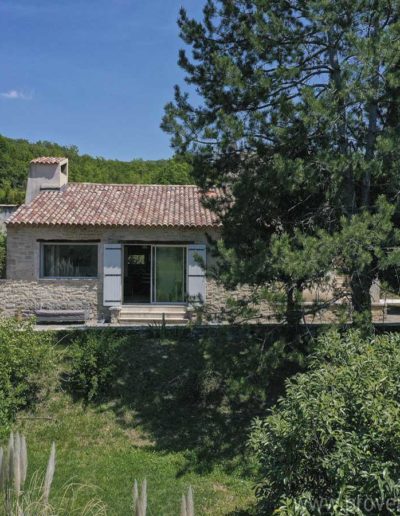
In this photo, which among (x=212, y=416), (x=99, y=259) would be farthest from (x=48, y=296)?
(x=212, y=416)

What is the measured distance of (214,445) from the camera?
808cm

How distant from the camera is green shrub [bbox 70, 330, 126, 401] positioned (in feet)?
30.6

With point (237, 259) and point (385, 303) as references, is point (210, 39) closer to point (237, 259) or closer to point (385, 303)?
point (237, 259)

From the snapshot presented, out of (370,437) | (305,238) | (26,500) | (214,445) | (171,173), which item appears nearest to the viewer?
(26,500)

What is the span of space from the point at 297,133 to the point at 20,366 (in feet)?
20.4

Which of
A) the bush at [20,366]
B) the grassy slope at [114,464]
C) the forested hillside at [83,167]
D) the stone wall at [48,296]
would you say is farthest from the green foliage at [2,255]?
the forested hillside at [83,167]

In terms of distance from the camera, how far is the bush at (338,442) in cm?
351

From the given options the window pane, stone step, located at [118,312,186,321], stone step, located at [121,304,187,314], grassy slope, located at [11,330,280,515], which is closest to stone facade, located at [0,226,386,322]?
stone step, located at [118,312,186,321]

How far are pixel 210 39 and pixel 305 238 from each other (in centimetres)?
385

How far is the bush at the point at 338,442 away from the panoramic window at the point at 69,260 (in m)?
11.1

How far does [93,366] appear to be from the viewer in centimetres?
938

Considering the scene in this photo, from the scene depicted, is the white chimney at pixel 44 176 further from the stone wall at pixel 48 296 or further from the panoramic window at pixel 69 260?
the stone wall at pixel 48 296

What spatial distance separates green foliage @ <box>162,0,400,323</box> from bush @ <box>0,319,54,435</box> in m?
3.96

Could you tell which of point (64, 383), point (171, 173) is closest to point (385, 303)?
point (64, 383)
